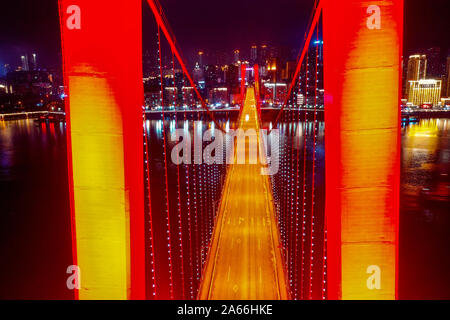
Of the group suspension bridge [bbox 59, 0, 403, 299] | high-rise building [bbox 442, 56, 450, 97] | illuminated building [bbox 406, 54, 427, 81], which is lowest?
suspension bridge [bbox 59, 0, 403, 299]

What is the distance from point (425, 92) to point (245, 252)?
227ft

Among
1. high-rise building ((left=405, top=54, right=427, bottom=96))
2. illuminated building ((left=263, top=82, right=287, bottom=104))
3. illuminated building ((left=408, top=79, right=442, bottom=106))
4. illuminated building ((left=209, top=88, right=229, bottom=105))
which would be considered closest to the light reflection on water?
illuminated building ((left=263, top=82, right=287, bottom=104))

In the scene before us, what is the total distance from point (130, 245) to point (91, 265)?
0.21 m

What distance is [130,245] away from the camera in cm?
163

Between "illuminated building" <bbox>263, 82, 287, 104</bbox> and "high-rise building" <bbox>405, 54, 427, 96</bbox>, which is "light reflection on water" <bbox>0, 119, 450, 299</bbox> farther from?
"high-rise building" <bbox>405, 54, 427, 96</bbox>

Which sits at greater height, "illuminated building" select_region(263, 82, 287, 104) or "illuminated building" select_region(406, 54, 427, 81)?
"illuminated building" select_region(406, 54, 427, 81)

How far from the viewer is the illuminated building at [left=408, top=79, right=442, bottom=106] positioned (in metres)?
63.4

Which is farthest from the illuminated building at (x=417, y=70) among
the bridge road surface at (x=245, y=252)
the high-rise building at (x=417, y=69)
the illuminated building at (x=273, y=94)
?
the bridge road surface at (x=245, y=252)

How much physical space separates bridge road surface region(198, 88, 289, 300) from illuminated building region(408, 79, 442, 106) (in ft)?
201

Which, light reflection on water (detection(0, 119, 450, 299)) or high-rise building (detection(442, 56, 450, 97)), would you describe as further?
high-rise building (detection(442, 56, 450, 97))

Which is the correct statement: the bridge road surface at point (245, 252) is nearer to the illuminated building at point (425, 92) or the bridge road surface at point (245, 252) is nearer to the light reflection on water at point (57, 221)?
the light reflection on water at point (57, 221)

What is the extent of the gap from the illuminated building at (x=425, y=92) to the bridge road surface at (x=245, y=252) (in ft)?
201
